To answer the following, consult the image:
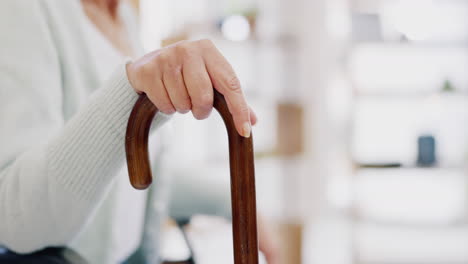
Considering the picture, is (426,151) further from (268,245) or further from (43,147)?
(43,147)

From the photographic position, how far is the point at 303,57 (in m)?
3.27

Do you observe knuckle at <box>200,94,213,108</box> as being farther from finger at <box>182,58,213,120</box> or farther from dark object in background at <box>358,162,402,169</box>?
dark object in background at <box>358,162,402,169</box>

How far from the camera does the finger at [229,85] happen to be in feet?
1.55

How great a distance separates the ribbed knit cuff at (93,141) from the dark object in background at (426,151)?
284 cm

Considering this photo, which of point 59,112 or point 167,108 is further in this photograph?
point 59,112

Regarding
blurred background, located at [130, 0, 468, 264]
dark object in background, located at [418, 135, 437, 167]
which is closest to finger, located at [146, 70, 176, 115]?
blurred background, located at [130, 0, 468, 264]

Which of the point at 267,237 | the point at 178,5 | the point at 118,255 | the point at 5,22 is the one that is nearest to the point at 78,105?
the point at 5,22

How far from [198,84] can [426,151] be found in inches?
115

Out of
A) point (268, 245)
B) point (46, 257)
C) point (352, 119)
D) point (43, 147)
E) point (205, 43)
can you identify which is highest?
point (205, 43)

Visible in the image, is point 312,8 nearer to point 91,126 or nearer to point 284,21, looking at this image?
point 284,21

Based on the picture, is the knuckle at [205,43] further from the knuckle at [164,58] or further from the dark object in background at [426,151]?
the dark object in background at [426,151]

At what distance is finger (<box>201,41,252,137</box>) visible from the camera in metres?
0.47

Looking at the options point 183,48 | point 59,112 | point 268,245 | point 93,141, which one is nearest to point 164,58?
point 183,48

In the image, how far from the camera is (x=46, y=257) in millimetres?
625
